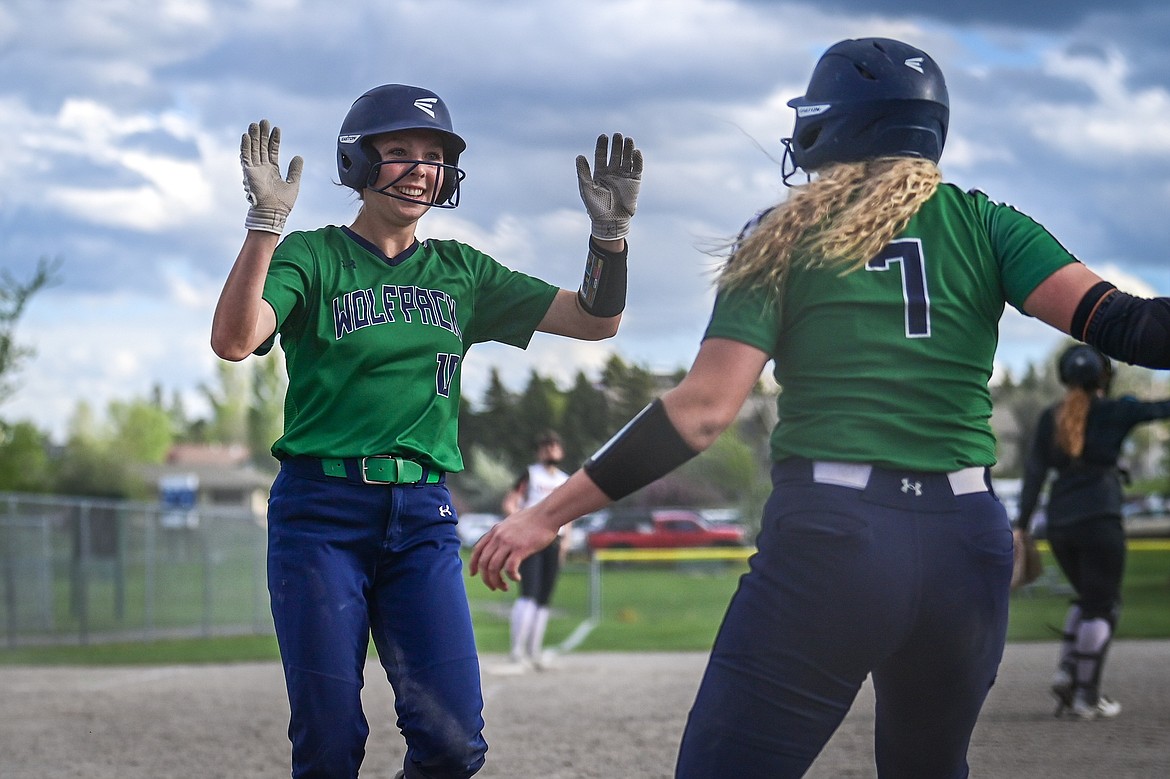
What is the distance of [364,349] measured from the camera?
162 inches

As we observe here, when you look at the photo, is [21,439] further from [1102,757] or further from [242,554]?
[1102,757]

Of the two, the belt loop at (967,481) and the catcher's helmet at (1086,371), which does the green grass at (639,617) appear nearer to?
the catcher's helmet at (1086,371)

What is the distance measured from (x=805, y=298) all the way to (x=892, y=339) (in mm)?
193

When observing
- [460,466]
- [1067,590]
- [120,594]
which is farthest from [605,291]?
[1067,590]

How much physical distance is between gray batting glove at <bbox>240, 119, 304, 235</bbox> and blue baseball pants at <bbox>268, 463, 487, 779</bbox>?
0.72 meters

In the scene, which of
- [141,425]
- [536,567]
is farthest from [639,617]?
[141,425]

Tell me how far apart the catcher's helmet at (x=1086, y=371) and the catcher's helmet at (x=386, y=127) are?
211 inches

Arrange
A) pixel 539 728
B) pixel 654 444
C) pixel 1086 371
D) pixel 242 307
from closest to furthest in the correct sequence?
pixel 654 444
pixel 242 307
pixel 1086 371
pixel 539 728

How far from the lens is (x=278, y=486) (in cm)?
416

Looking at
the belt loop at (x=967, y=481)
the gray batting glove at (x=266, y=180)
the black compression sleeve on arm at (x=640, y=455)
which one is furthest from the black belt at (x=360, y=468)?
the belt loop at (x=967, y=481)

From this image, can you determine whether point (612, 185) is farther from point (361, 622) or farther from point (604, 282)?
point (361, 622)

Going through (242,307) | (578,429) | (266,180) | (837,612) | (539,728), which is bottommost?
(539,728)

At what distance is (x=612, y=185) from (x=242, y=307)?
1.22 meters

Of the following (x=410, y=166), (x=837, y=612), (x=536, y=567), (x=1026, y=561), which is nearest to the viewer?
(x=837, y=612)
